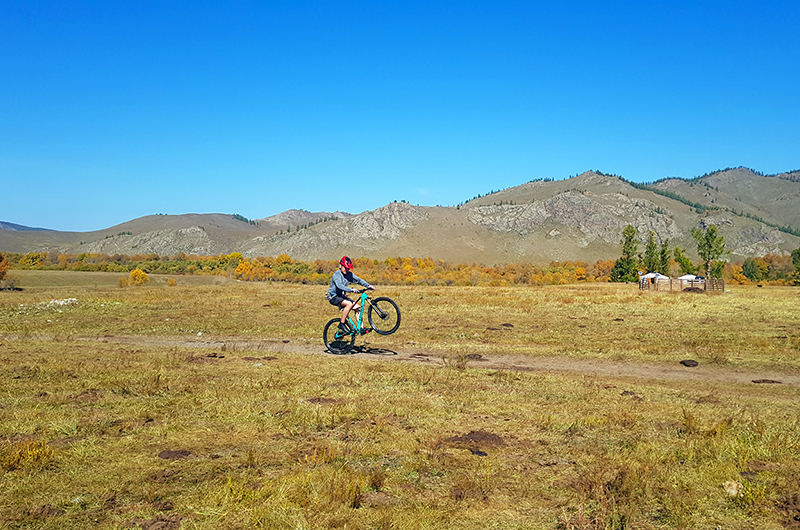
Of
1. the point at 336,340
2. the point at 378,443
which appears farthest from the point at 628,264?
the point at 378,443

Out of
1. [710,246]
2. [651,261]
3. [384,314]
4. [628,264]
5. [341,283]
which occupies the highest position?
[710,246]

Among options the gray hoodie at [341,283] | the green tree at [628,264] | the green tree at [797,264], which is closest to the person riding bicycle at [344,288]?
the gray hoodie at [341,283]

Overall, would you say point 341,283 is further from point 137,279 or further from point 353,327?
point 137,279

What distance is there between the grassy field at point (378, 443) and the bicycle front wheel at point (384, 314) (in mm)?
1716

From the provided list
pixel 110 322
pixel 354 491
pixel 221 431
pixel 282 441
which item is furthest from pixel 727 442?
pixel 110 322

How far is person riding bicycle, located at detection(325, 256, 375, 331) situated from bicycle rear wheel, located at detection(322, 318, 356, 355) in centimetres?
38

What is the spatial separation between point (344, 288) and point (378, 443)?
8735 millimetres

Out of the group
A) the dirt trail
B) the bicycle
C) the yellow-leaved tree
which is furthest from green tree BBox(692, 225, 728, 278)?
the bicycle

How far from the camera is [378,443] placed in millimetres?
6988

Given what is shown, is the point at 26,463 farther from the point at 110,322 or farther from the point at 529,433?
the point at 110,322

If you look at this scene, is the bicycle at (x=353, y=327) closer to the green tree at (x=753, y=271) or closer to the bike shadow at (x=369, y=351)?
the bike shadow at (x=369, y=351)

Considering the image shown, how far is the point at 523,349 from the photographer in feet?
58.9

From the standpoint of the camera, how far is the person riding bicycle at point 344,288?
15.5m

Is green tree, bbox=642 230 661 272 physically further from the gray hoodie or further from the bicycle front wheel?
the gray hoodie
